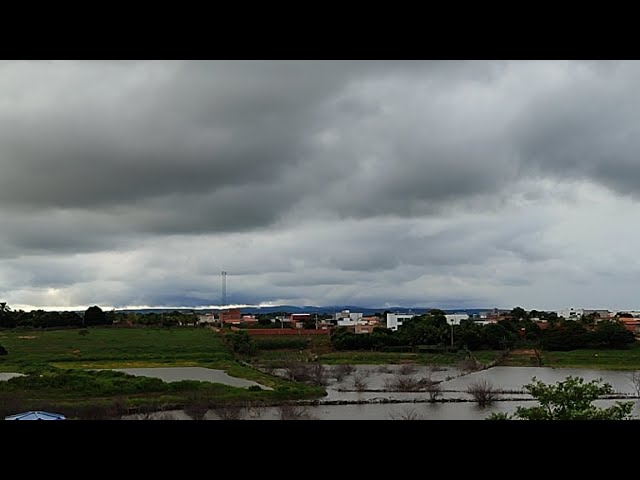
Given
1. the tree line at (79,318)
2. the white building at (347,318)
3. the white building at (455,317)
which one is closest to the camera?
the tree line at (79,318)

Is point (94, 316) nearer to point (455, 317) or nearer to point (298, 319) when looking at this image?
point (298, 319)

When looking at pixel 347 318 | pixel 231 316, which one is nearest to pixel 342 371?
pixel 347 318

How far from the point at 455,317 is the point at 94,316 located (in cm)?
1201

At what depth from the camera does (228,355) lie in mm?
18625

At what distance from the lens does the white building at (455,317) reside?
66.6ft

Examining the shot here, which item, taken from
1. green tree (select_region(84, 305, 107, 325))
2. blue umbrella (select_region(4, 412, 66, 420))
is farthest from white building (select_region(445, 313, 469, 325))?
blue umbrella (select_region(4, 412, 66, 420))

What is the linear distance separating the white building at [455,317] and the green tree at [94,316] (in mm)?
11678

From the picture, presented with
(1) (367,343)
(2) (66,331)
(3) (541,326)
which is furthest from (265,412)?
(3) (541,326)

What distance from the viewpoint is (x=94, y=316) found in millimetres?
20734

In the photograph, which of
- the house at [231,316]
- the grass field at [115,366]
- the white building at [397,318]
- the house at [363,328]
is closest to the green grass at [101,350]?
the grass field at [115,366]

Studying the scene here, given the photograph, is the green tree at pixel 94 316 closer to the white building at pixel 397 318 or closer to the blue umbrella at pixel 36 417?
the white building at pixel 397 318

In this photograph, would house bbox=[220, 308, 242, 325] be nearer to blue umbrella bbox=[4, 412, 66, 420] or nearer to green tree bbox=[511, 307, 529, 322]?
green tree bbox=[511, 307, 529, 322]
